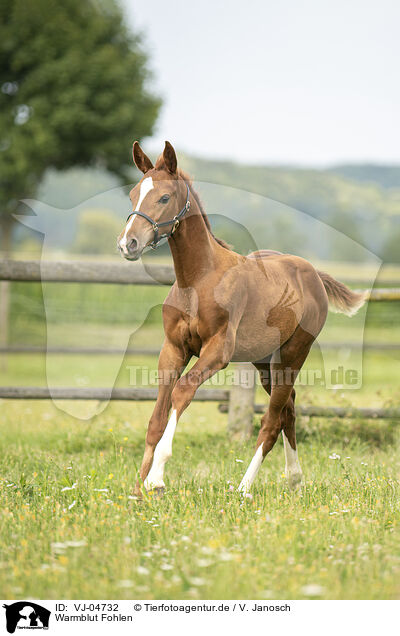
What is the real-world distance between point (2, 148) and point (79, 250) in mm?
3764

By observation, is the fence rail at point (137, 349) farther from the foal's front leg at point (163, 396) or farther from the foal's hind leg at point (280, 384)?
the foal's front leg at point (163, 396)

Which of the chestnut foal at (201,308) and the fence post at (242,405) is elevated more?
the chestnut foal at (201,308)

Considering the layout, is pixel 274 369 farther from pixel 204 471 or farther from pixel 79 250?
pixel 79 250

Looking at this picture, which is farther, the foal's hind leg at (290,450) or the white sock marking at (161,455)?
the foal's hind leg at (290,450)

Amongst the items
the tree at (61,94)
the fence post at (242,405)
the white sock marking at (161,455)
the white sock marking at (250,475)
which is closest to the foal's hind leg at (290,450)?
the white sock marking at (250,475)

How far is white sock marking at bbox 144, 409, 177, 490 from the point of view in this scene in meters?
3.41

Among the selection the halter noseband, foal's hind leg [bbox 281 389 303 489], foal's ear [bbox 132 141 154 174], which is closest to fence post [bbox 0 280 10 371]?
foal's hind leg [bbox 281 389 303 489]

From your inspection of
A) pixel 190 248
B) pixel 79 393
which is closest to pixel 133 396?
pixel 79 393

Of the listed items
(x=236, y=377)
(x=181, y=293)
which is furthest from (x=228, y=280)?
(x=236, y=377)

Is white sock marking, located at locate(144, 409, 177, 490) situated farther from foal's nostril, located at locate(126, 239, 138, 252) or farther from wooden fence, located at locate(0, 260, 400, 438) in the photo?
wooden fence, located at locate(0, 260, 400, 438)

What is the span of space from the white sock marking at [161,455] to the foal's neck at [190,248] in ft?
2.54
